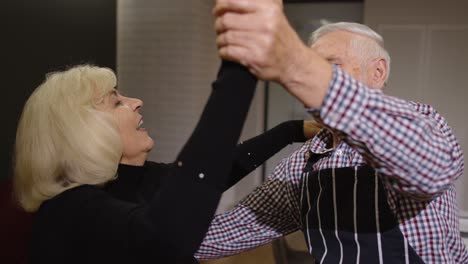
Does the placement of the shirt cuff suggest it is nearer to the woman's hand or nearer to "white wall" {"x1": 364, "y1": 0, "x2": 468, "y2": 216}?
the woman's hand

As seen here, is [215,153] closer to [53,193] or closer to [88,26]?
[53,193]

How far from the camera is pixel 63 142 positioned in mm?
947

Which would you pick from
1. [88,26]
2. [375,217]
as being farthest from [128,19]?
[375,217]

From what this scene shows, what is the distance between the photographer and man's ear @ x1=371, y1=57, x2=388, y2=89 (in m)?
1.09

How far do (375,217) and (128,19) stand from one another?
283cm

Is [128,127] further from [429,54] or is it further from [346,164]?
[429,54]

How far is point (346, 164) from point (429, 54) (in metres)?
2.55

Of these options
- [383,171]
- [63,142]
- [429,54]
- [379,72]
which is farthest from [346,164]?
[429,54]

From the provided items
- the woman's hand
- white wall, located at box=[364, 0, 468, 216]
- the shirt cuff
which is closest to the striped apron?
the woman's hand

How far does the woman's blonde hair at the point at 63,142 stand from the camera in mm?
944

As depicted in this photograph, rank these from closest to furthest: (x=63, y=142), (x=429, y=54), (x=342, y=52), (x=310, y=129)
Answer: (x=63, y=142) → (x=342, y=52) → (x=310, y=129) → (x=429, y=54)

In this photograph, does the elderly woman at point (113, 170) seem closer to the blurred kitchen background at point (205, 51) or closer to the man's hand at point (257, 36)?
the man's hand at point (257, 36)

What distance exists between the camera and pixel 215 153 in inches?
23.1

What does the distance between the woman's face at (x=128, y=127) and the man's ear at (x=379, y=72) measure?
24.9 inches
